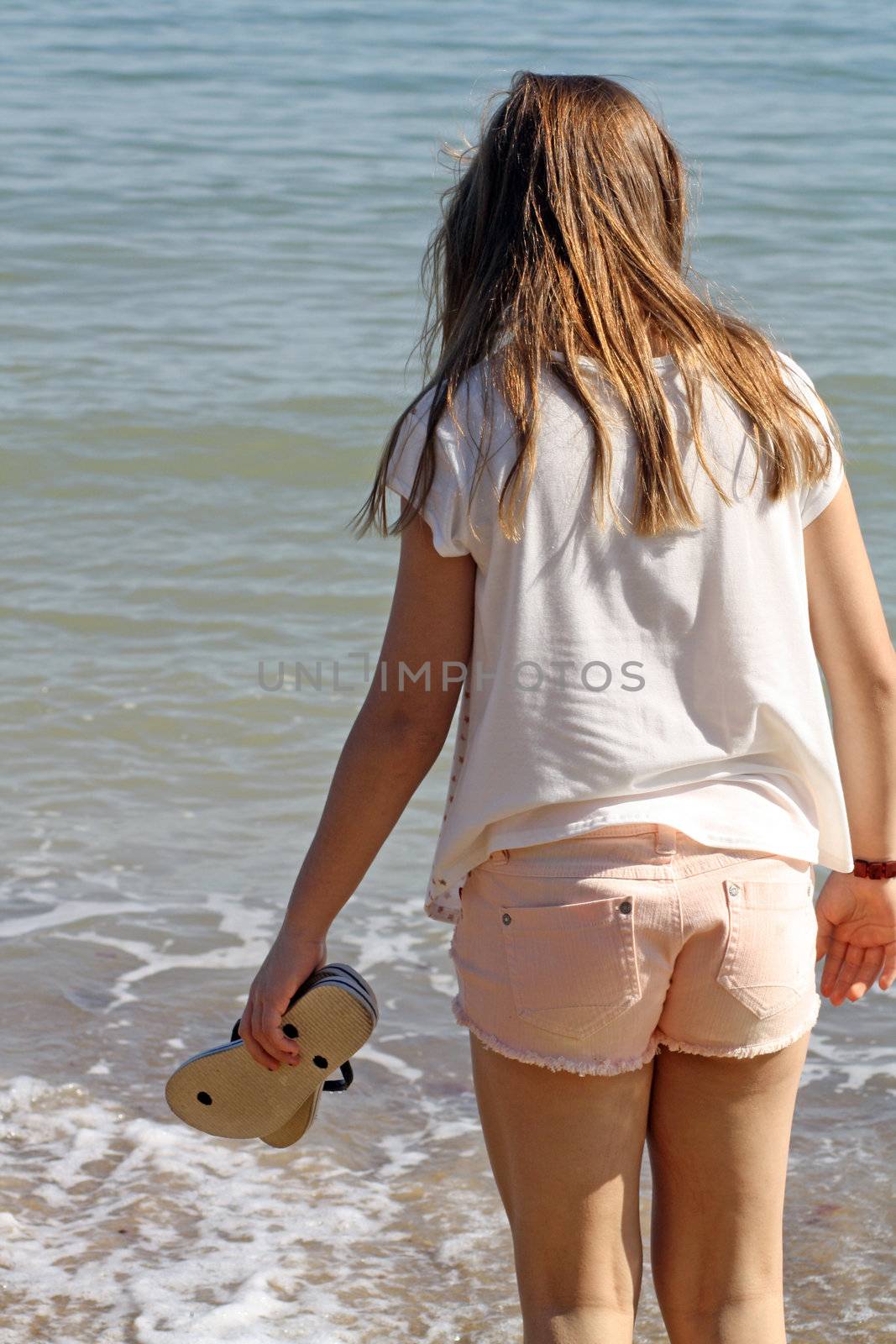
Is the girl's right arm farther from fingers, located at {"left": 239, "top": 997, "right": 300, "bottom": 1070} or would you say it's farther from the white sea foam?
the white sea foam

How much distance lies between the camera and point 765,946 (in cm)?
168

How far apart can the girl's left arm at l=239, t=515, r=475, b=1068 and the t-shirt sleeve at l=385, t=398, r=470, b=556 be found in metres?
0.02

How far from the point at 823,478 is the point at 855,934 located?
65cm

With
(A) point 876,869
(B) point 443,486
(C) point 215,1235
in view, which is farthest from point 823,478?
(C) point 215,1235

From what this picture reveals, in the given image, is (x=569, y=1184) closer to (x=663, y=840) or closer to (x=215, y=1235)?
(x=663, y=840)

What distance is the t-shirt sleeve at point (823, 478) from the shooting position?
171 centimetres

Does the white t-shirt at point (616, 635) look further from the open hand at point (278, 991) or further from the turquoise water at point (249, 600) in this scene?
the turquoise water at point (249, 600)

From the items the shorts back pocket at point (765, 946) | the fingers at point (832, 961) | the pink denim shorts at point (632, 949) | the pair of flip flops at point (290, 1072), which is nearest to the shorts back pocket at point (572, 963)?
the pink denim shorts at point (632, 949)

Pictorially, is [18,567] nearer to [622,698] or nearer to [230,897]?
[230,897]

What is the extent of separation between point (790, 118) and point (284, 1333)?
43.7 ft

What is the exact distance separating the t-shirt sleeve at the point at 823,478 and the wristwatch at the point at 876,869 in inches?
18.5

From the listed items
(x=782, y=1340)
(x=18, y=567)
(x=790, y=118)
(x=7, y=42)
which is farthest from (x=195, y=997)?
(x=7, y=42)

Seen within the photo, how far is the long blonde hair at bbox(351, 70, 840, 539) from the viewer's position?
161 cm

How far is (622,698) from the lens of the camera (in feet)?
5.41
